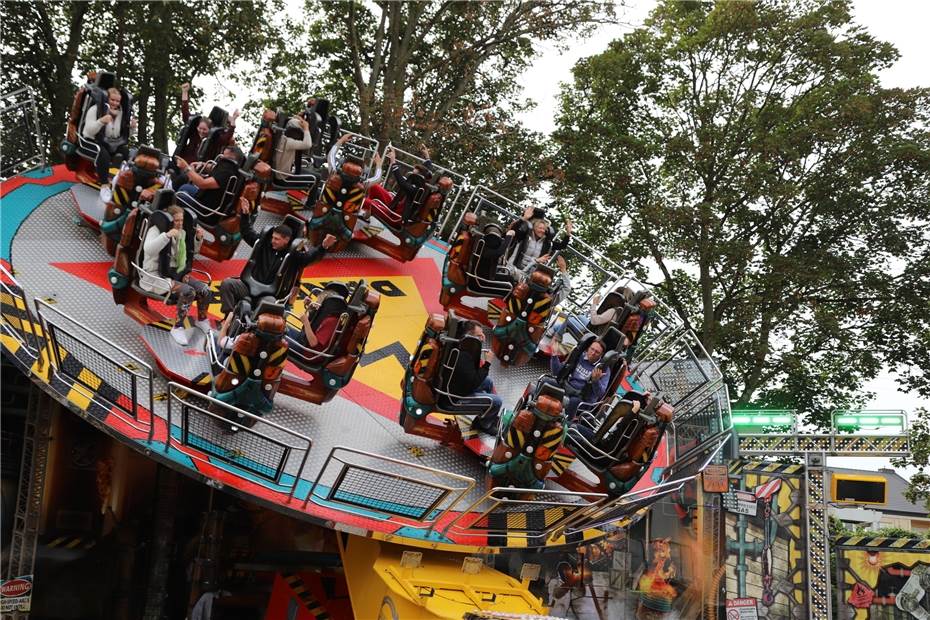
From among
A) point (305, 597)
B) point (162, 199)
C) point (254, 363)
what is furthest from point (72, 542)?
point (162, 199)

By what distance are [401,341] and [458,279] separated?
1.20m

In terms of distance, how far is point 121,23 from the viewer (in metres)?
20.6

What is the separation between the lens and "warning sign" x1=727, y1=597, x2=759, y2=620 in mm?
12125

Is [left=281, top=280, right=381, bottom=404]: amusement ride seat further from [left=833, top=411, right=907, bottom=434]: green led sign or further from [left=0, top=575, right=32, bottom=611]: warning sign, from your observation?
[left=833, top=411, right=907, bottom=434]: green led sign

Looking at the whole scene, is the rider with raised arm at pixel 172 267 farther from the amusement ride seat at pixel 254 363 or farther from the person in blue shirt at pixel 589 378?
the person in blue shirt at pixel 589 378

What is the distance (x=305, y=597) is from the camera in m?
9.00

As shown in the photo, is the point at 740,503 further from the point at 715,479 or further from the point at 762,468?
the point at 762,468

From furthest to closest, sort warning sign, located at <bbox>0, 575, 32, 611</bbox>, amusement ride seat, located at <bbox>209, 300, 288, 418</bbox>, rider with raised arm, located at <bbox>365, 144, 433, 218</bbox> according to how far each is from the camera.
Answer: rider with raised arm, located at <bbox>365, 144, 433, 218</bbox> < warning sign, located at <bbox>0, 575, 32, 611</bbox> < amusement ride seat, located at <bbox>209, 300, 288, 418</bbox>

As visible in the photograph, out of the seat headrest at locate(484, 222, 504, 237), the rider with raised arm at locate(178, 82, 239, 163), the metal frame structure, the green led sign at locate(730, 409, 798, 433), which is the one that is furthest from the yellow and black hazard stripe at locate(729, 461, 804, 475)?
the rider with raised arm at locate(178, 82, 239, 163)

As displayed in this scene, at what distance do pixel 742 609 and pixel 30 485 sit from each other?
9.03 m

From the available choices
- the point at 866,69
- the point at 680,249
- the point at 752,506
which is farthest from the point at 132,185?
the point at 866,69

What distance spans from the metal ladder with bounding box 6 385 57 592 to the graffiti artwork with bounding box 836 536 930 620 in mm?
10994

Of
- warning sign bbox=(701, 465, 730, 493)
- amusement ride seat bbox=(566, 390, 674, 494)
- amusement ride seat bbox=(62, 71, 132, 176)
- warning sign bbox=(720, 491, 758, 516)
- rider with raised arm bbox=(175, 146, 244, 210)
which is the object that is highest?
amusement ride seat bbox=(62, 71, 132, 176)

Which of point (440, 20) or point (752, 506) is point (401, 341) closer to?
point (752, 506)
